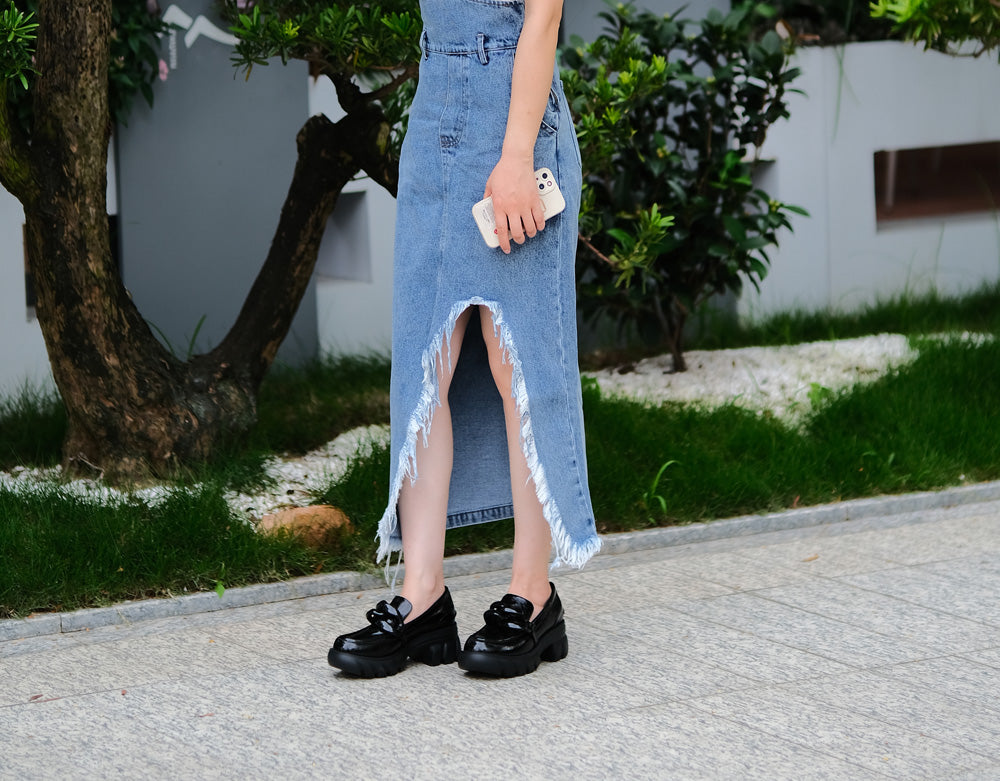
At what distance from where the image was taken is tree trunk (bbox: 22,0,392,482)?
4.38 meters

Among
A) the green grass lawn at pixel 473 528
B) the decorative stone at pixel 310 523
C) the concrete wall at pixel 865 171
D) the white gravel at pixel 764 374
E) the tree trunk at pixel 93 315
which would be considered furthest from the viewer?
the concrete wall at pixel 865 171

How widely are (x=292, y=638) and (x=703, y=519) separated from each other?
1699mm

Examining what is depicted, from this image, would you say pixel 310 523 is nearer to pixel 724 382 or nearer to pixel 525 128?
pixel 525 128

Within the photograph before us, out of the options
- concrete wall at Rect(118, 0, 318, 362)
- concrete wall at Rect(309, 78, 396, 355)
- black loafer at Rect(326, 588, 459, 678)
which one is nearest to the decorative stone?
black loafer at Rect(326, 588, 459, 678)

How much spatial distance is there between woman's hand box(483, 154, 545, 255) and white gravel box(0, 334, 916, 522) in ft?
6.09

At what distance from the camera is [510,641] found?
122 inches

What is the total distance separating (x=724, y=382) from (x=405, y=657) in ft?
11.8

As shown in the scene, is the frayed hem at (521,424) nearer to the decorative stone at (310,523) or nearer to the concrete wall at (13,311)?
the decorative stone at (310,523)

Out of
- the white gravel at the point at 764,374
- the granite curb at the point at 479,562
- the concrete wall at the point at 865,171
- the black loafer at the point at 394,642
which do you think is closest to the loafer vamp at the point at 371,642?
the black loafer at the point at 394,642

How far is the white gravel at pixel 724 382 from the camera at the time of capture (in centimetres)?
481

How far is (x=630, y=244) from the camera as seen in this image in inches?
219

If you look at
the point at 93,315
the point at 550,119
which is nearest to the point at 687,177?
the point at 93,315

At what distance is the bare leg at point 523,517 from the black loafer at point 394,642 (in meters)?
0.21

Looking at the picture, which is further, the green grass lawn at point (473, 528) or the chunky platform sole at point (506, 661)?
the green grass lawn at point (473, 528)
